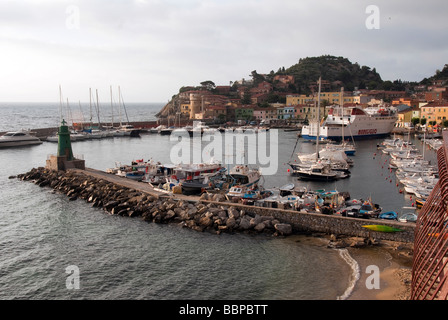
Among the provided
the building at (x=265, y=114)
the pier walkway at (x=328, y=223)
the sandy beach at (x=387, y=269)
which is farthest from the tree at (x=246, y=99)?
the sandy beach at (x=387, y=269)

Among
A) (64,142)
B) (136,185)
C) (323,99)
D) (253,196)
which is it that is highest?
(323,99)

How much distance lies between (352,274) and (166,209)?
30.5 ft

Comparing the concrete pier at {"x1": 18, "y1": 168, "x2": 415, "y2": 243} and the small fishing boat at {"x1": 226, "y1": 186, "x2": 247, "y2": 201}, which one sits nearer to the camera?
the concrete pier at {"x1": 18, "y1": 168, "x2": 415, "y2": 243}

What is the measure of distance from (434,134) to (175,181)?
45.6 metres

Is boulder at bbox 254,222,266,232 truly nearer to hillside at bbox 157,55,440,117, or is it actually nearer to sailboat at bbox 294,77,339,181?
sailboat at bbox 294,77,339,181

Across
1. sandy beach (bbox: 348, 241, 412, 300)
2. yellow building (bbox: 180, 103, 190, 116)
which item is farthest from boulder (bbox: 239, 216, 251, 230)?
yellow building (bbox: 180, 103, 190, 116)

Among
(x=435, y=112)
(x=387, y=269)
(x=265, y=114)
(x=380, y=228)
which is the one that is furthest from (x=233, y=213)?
(x=265, y=114)

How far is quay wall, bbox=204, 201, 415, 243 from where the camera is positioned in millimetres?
15288

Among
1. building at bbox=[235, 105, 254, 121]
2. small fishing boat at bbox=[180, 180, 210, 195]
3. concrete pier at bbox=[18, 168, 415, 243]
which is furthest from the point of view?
building at bbox=[235, 105, 254, 121]

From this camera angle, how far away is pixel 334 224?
53.7ft

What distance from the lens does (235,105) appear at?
295ft

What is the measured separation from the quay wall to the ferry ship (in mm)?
39954

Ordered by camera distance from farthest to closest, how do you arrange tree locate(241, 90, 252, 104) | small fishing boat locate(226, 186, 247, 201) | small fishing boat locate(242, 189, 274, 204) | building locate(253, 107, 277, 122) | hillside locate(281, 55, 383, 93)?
hillside locate(281, 55, 383, 93) → tree locate(241, 90, 252, 104) → building locate(253, 107, 277, 122) → small fishing boat locate(226, 186, 247, 201) → small fishing boat locate(242, 189, 274, 204)

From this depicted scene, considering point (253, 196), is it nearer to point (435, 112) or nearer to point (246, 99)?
point (435, 112)
